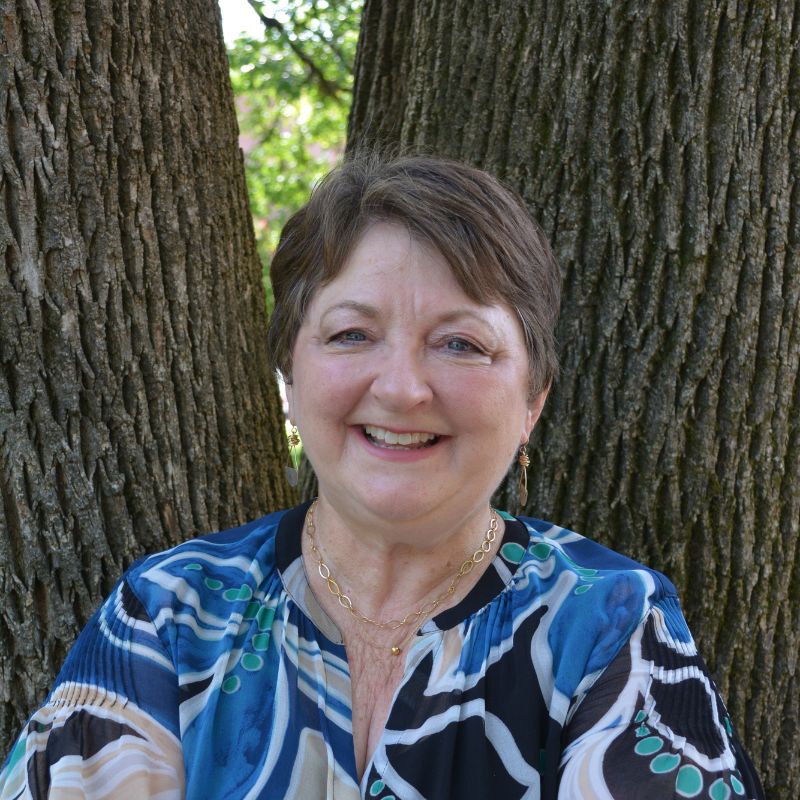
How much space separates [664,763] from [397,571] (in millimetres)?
747

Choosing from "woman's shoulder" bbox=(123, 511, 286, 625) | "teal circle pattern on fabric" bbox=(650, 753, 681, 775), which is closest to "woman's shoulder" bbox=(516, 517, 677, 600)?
"teal circle pattern on fabric" bbox=(650, 753, 681, 775)

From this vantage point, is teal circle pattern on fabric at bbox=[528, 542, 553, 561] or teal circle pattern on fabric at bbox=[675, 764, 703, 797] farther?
teal circle pattern on fabric at bbox=[528, 542, 553, 561]

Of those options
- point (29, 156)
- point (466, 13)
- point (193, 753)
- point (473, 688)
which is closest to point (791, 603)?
point (473, 688)

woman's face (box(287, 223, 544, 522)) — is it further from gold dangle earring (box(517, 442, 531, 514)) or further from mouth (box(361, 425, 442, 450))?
gold dangle earring (box(517, 442, 531, 514))

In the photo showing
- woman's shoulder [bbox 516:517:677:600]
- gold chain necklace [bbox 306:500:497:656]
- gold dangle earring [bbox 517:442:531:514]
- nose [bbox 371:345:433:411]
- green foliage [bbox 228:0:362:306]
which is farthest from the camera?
green foliage [bbox 228:0:362:306]

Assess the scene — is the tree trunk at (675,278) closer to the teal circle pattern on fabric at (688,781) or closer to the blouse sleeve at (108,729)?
the teal circle pattern on fabric at (688,781)

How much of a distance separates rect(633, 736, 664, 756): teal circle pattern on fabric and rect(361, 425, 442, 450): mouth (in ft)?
2.47

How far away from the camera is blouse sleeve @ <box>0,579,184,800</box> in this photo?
1.90 meters

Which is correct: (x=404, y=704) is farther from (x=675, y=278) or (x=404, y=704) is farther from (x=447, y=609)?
(x=675, y=278)

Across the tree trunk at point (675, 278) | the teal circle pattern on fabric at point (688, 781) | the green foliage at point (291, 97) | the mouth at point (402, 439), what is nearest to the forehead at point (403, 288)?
the mouth at point (402, 439)

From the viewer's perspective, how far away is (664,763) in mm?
1810

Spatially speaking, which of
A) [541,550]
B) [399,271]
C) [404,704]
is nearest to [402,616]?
[404,704]

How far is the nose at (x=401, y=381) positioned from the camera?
1.99 m

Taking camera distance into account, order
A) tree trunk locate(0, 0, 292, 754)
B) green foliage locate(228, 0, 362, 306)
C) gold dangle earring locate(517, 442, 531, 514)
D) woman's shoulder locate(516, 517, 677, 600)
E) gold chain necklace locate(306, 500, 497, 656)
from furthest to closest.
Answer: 1. green foliage locate(228, 0, 362, 306)
2. gold dangle earring locate(517, 442, 531, 514)
3. tree trunk locate(0, 0, 292, 754)
4. gold chain necklace locate(306, 500, 497, 656)
5. woman's shoulder locate(516, 517, 677, 600)
